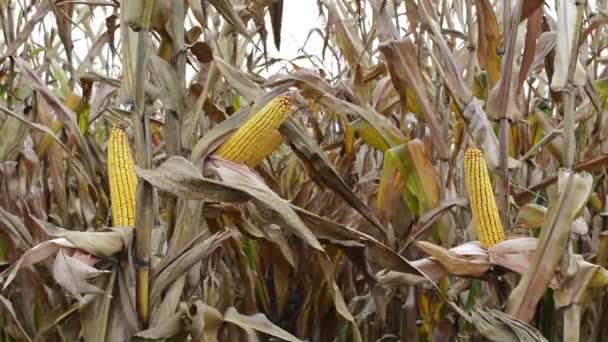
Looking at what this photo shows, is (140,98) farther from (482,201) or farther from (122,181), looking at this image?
(482,201)

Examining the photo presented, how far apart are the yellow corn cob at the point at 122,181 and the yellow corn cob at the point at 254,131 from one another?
203 millimetres

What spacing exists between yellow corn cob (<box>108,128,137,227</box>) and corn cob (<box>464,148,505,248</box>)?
771 millimetres

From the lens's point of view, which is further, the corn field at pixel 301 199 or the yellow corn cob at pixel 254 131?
the yellow corn cob at pixel 254 131

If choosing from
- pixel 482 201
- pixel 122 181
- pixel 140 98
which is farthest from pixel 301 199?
pixel 140 98

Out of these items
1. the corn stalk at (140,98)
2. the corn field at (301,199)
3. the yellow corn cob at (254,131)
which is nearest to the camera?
the corn stalk at (140,98)

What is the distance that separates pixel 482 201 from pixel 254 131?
0.55 m

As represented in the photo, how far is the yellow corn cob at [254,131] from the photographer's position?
1.76 m

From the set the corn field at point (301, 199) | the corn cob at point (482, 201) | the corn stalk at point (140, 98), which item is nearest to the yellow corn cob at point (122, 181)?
the corn field at point (301, 199)

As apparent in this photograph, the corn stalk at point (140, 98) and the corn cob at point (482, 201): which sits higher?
the corn stalk at point (140, 98)

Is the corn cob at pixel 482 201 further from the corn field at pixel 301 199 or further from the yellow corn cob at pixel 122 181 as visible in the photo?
the yellow corn cob at pixel 122 181

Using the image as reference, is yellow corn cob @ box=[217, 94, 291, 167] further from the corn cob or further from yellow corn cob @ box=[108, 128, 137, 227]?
the corn cob

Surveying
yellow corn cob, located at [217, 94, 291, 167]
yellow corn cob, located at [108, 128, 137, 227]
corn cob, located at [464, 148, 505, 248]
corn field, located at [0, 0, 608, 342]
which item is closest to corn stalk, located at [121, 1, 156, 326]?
corn field, located at [0, 0, 608, 342]

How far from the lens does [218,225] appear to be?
2256 mm

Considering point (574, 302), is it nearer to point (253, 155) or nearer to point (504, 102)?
point (504, 102)
